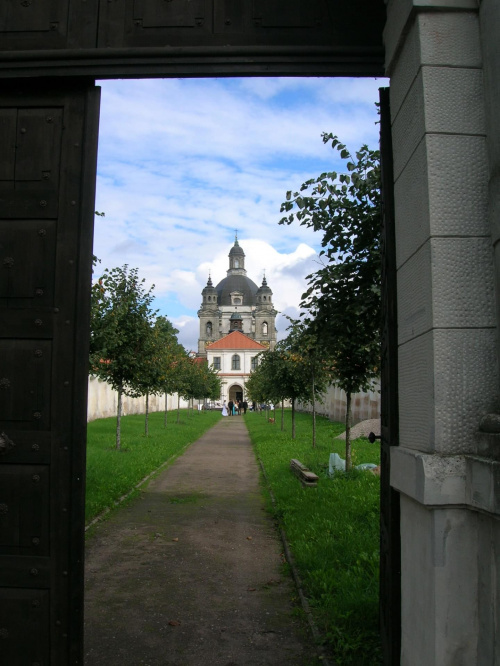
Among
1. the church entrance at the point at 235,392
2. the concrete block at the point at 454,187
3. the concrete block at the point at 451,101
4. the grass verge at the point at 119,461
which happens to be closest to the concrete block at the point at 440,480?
the concrete block at the point at 454,187

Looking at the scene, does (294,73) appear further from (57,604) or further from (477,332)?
(57,604)

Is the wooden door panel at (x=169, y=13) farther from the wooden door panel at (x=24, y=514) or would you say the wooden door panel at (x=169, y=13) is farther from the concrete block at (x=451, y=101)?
the wooden door panel at (x=24, y=514)

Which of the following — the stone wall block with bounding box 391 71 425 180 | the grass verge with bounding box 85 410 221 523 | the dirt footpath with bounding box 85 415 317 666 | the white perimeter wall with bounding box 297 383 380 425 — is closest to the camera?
the stone wall block with bounding box 391 71 425 180

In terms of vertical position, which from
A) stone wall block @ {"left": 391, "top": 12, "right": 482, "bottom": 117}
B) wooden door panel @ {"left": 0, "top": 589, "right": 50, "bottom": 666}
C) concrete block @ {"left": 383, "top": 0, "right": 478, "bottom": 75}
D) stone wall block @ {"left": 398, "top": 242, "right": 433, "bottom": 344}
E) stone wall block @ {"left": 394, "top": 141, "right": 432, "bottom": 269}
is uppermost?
concrete block @ {"left": 383, "top": 0, "right": 478, "bottom": 75}

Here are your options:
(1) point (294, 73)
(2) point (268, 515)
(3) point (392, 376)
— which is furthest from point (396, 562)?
(2) point (268, 515)

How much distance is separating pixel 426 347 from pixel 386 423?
100cm

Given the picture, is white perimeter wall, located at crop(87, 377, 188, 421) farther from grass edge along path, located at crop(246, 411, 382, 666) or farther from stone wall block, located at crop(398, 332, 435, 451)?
stone wall block, located at crop(398, 332, 435, 451)

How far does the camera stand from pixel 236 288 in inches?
4759

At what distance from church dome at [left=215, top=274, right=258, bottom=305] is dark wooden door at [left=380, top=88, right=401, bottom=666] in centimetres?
11613

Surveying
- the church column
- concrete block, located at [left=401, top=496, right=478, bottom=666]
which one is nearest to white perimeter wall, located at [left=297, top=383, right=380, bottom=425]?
the church column

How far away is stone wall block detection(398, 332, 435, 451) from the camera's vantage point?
9.53 feet

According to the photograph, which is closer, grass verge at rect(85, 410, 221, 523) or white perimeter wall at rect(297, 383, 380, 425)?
grass verge at rect(85, 410, 221, 523)

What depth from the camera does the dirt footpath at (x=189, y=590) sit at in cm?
447

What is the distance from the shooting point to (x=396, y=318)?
3.67m
